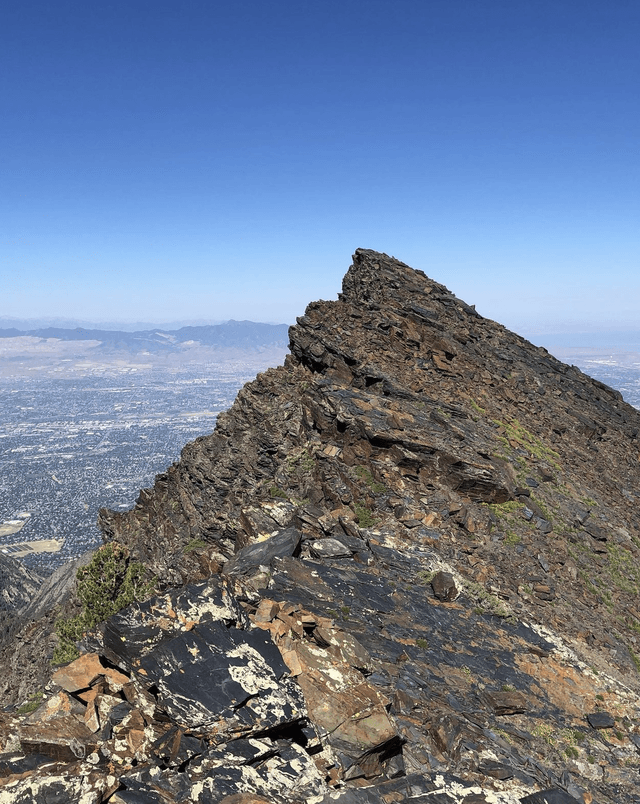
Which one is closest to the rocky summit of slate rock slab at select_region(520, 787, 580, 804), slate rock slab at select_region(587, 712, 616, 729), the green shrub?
slate rock slab at select_region(520, 787, 580, 804)

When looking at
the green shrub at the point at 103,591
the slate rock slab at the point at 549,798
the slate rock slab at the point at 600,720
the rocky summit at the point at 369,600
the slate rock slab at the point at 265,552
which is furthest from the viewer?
the green shrub at the point at 103,591

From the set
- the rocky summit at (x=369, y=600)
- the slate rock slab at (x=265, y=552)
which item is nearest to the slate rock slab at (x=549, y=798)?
the rocky summit at (x=369, y=600)

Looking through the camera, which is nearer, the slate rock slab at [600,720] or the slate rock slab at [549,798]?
the slate rock slab at [549,798]

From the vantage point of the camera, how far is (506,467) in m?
33.3

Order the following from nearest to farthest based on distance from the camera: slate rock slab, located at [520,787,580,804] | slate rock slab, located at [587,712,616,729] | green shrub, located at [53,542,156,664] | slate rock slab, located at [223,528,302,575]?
slate rock slab, located at [520,787,580,804]
slate rock slab, located at [587,712,616,729]
slate rock slab, located at [223,528,302,575]
green shrub, located at [53,542,156,664]

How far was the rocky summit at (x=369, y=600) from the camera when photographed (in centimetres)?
1159

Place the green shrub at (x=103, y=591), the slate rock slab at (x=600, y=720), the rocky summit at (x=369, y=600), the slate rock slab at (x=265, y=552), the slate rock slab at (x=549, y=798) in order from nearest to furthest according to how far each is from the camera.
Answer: the rocky summit at (x=369, y=600) < the slate rock slab at (x=549, y=798) < the slate rock slab at (x=600, y=720) < the slate rock slab at (x=265, y=552) < the green shrub at (x=103, y=591)

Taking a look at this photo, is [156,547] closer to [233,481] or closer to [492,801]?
[233,481]

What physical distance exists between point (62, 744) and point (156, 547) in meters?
30.8

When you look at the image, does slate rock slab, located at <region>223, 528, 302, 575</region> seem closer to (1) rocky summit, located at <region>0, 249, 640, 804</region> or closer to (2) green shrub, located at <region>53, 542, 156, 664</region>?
(1) rocky summit, located at <region>0, 249, 640, 804</region>

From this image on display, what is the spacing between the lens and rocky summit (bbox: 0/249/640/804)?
1159cm

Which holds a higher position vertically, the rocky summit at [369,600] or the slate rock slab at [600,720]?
the rocky summit at [369,600]

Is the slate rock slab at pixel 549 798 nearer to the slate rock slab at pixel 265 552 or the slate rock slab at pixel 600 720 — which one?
the slate rock slab at pixel 600 720

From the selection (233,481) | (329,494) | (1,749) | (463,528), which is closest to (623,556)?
(463,528)
